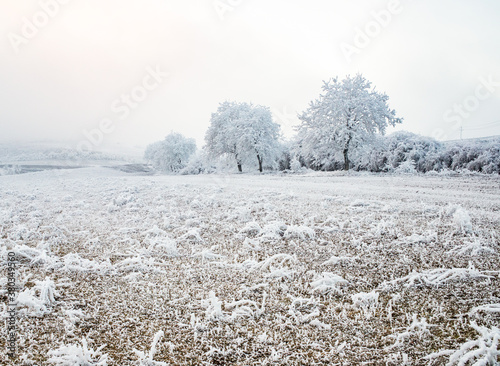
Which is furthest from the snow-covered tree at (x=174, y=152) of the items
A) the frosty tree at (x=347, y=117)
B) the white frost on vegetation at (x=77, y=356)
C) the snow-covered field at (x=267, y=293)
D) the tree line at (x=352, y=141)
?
the white frost on vegetation at (x=77, y=356)

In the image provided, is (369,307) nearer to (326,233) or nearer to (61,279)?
(326,233)

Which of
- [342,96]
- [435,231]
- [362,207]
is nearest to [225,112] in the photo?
[342,96]

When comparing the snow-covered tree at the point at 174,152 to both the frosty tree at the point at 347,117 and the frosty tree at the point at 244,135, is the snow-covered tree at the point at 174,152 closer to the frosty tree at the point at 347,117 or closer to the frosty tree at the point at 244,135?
the frosty tree at the point at 244,135

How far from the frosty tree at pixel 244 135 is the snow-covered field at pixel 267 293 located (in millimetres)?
26421

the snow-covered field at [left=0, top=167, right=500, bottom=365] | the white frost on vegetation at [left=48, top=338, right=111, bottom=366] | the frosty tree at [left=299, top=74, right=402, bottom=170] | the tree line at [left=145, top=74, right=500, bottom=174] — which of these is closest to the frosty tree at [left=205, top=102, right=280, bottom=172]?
the tree line at [left=145, top=74, right=500, bottom=174]

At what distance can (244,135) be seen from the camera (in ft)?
102

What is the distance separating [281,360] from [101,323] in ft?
5.57

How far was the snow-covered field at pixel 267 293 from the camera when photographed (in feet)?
7.21

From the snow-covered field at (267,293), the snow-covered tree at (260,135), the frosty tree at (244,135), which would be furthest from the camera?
the frosty tree at (244,135)

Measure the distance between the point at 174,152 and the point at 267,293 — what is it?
47764 mm

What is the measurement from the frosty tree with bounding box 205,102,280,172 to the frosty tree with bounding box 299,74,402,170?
288 inches

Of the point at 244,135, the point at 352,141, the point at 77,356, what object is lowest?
the point at 77,356

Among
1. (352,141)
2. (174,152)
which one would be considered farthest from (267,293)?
(174,152)

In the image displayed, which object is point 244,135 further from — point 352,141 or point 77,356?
point 77,356
